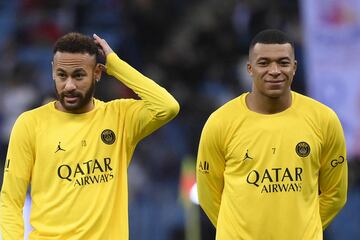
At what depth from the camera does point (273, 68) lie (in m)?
Answer: 9.02

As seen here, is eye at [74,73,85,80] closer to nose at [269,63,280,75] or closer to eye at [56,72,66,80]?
eye at [56,72,66,80]

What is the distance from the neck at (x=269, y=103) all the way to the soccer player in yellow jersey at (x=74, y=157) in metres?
0.57

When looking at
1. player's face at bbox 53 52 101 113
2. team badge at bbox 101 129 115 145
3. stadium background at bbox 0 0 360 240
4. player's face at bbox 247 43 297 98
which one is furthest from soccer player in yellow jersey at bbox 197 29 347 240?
stadium background at bbox 0 0 360 240

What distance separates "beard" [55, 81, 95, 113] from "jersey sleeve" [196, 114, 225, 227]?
865mm

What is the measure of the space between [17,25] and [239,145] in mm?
9750

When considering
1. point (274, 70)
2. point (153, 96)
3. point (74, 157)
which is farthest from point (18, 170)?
point (274, 70)

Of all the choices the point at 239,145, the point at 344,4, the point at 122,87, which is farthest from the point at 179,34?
the point at 239,145

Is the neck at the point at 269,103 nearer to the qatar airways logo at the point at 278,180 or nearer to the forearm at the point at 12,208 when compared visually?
the qatar airways logo at the point at 278,180

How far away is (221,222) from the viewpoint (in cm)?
920

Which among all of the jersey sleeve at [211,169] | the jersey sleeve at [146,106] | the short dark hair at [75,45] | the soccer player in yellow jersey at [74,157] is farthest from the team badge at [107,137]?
the jersey sleeve at [211,169]

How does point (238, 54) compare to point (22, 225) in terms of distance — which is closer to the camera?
point (22, 225)

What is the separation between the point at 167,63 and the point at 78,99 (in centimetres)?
866

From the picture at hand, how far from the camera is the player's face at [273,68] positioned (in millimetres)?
9023

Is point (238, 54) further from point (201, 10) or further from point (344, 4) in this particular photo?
point (344, 4)
